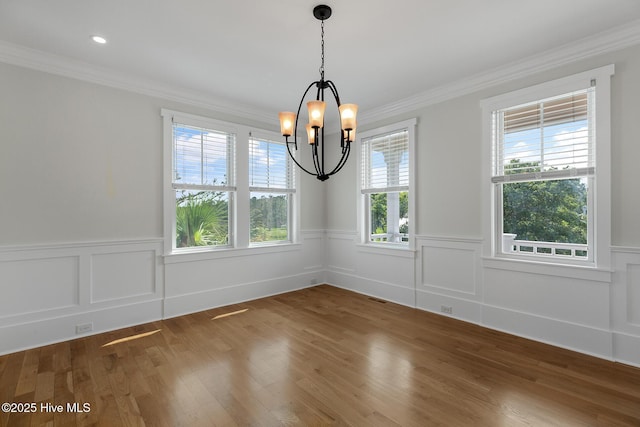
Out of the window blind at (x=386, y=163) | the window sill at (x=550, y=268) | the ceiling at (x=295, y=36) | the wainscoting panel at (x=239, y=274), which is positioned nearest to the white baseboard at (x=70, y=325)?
the wainscoting panel at (x=239, y=274)

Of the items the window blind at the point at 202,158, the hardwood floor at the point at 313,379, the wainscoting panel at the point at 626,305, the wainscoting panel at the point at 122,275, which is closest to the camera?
the hardwood floor at the point at 313,379

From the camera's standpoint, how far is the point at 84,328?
3355 millimetres

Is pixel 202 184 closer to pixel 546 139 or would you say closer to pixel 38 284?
pixel 38 284

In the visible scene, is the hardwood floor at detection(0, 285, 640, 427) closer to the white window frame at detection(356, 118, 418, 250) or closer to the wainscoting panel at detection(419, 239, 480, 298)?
the wainscoting panel at detection(419, 239, 480, 298)

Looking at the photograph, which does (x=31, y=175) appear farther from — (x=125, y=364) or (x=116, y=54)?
(x=125, y=364)

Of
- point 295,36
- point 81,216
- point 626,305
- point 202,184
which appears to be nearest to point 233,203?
point 202,184

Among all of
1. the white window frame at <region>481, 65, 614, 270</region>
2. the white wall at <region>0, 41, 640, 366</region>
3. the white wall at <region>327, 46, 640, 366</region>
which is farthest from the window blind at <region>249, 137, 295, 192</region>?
the white window frame at <region>481, 65, 614, 270</region>

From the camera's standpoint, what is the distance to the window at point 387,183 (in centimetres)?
452

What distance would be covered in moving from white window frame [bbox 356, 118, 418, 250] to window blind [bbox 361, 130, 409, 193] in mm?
65

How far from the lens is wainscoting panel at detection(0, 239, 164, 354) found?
3016 millimetres

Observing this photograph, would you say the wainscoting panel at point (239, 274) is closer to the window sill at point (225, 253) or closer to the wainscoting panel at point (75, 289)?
the window sill at point (225, 253)

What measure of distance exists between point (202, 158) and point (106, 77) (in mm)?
1358

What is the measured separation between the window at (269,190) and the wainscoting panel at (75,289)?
1517 mm

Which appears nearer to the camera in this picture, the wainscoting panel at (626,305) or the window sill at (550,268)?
the wainscoting panel at (626,305)
